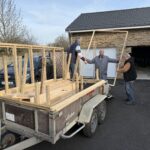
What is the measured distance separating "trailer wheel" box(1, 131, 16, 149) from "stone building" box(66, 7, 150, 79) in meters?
8.97

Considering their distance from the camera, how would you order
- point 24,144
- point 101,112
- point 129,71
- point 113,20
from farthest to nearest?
point 113,20
point 129,71
point 101,112
point 24,144

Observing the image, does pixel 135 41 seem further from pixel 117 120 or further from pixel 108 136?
pixel 108 136

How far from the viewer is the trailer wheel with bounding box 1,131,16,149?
438cm

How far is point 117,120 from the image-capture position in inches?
264

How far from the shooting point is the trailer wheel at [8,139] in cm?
438

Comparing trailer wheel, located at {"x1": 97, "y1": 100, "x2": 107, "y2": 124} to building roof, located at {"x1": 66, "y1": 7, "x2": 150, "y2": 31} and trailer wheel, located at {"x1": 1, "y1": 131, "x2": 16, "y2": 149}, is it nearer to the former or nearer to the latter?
trailer wheel, located at {"x1": 1, "y1": 131, "x2": 16, "y2": 149}

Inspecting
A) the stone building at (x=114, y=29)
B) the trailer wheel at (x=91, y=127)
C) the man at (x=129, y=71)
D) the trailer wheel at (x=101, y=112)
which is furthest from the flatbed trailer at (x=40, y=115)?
the stone building at (x=114, y=29)

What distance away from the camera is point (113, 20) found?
15891mm

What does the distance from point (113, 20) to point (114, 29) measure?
1781mm

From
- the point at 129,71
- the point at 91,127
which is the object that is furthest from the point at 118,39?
the point at 91,127

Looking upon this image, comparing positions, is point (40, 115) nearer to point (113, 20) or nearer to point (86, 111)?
point (86, 111)

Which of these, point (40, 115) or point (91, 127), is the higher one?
point (40, 115)

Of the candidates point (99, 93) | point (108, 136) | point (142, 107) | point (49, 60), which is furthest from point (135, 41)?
point (108, 136)

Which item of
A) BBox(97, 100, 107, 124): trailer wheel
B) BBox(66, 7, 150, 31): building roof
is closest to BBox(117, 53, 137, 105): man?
BBox(97, 100, 107, 124): trailer wheel
